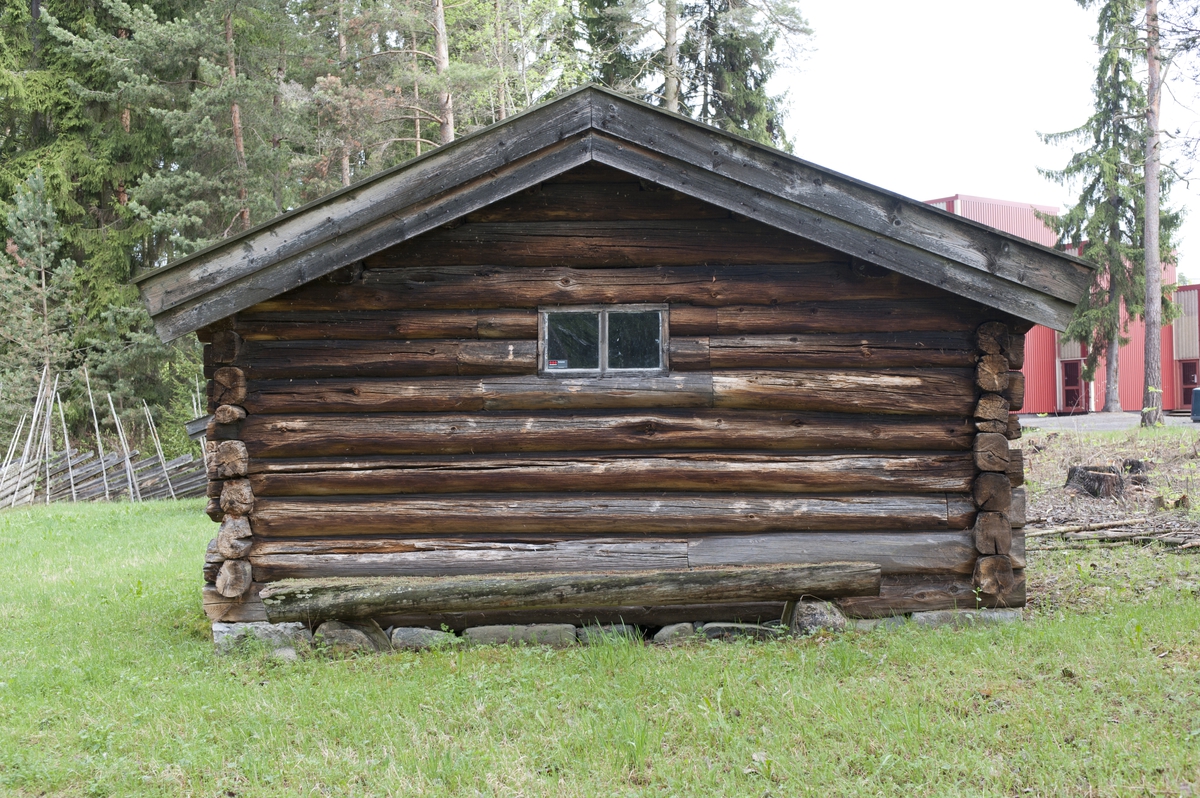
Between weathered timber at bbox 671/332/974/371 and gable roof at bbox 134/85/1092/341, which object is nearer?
gable roof at bbox 134/85/1092/341

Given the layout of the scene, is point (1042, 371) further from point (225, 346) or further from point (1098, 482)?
point (225, 346)

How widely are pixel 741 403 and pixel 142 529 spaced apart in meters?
12.5

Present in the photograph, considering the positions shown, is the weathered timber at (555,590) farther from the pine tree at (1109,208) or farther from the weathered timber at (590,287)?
the pine tree at (1109,208)

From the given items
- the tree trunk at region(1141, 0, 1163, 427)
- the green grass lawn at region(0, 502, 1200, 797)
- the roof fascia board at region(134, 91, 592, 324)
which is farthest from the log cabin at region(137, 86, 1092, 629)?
the tree trunk at region(1141, 0, 1163, 427)

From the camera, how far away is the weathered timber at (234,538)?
6934 mm

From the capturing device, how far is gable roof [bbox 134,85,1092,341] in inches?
257

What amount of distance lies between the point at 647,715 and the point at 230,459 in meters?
3.88

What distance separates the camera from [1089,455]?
53.6 feet

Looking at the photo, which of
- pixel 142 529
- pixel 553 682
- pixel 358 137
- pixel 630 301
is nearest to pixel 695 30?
pixel 358 137

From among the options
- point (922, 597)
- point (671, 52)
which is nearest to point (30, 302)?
point (671, 52)

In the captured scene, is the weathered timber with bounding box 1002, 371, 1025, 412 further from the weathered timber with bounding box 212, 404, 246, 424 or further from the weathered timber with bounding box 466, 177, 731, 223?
the weathered timber with bounding box 212, 404, 246, 424

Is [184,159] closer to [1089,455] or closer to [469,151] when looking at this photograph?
[469,151]

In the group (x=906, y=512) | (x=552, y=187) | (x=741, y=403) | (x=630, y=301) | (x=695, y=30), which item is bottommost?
(x=906, y=512)

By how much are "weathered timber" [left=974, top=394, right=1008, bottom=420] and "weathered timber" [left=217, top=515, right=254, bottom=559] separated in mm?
5859
